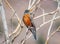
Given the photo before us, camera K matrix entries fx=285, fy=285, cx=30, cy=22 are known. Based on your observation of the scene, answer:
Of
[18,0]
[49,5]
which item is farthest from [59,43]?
[18,0]

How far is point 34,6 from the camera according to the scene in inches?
116

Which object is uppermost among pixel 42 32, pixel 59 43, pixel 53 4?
pixel 53 4

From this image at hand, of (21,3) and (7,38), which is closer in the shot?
(7,38)

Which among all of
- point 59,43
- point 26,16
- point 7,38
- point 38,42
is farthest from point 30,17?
point 59,43

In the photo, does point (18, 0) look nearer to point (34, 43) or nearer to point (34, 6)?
point (34, 43)

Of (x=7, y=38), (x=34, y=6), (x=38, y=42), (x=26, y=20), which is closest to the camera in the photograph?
(x=7, y=38)

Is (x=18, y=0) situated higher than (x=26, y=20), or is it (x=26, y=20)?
(x=26, y=20)

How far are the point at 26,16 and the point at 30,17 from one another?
0.07 metres

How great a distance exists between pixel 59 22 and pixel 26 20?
3.74m

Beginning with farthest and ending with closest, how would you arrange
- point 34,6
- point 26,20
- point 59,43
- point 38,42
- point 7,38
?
point 59,43
point 38,42
point 26,20
point 34,6
point 7,38

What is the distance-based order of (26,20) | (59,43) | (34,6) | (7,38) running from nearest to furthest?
(7,38), (34,6), (26,20), (59,43)

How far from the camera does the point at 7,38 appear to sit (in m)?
2.44

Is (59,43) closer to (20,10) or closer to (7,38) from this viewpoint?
(20,10)

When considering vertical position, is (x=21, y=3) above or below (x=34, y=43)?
above
